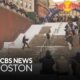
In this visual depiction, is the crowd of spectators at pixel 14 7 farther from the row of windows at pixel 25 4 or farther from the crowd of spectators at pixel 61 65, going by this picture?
the crowd of spectators at pixel 61 65

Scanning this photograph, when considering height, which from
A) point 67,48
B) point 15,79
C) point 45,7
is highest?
point 45,7

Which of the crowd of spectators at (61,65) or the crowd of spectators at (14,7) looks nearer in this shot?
the crowd of spectators at (61,65)

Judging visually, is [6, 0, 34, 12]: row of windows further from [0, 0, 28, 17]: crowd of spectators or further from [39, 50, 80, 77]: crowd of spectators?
[39, 50, 80, 77]: crowd of spectators

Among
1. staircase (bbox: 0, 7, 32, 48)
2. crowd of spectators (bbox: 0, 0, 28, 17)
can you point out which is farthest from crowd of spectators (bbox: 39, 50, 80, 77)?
crowd of spectators (bbox: 0, 0, 28, 17)

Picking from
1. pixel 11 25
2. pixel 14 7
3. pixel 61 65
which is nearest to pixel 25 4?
pixel 14 7

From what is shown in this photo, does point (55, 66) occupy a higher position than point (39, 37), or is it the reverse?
point (39, 37)

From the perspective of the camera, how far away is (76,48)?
5859mm

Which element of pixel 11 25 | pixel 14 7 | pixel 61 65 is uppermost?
pixel 14 7

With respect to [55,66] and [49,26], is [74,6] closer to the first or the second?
[49,26]

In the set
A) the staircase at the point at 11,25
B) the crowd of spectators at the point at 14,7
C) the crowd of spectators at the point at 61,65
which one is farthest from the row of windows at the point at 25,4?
the crowd of spectators at the point at 61,65

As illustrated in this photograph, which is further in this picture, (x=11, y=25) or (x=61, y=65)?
(x=11, y=25)

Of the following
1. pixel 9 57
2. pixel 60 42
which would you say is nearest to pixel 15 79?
pixel 9 57

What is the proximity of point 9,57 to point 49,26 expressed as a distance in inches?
28.6

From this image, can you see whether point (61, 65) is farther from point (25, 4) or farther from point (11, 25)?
point (25, 4)
